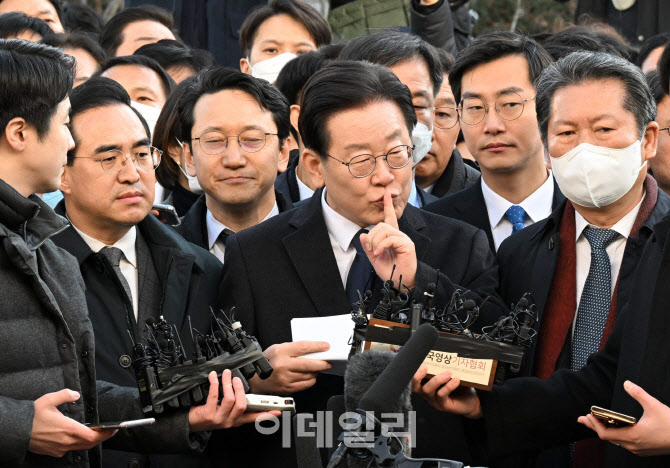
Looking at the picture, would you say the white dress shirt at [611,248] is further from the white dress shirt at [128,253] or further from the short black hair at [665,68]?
the white dress shirt at [128,253]

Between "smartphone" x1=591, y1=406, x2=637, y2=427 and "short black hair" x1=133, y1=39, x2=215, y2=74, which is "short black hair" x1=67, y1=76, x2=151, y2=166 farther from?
"short black hair" x1=133, y1=39, x2=215, y2=74

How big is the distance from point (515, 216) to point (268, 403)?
233 centimetres

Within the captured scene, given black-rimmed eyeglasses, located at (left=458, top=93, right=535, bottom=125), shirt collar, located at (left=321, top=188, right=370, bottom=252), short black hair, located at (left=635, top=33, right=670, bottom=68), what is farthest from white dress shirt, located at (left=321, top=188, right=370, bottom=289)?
short black hair, located at (left=635, top=33, right=670, bottom=68)

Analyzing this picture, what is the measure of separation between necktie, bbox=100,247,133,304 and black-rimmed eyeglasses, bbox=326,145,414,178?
3.82 ft

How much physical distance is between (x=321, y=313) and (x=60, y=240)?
1.31 m

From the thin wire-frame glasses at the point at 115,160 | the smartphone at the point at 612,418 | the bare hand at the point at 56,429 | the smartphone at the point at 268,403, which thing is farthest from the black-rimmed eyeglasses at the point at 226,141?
the smartphone at the point at 612,418

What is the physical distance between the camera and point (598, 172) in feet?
16.4

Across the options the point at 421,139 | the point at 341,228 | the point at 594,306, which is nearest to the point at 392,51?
the point at 421,139

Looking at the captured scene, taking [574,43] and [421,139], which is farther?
[574,43]

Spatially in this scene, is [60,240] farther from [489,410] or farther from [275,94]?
[489,410]

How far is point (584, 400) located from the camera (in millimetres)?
4691

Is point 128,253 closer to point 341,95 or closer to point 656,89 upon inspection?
point 341,95

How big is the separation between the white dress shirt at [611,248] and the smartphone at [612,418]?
1.01 meters

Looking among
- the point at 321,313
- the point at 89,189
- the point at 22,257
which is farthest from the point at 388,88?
the point at 22,257
